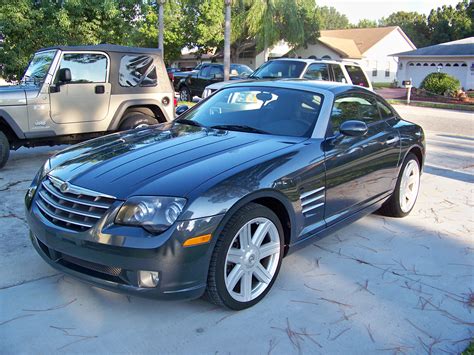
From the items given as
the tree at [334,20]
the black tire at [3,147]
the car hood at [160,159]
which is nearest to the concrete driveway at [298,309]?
the car hood at [160,159]

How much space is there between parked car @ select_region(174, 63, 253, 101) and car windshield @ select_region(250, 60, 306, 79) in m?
6.46

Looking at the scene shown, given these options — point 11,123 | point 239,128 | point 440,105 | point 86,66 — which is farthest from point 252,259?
point 440,105

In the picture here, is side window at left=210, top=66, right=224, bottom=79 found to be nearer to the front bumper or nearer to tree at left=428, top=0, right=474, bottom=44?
the front bumper

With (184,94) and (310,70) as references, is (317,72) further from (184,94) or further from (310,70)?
(184,94)

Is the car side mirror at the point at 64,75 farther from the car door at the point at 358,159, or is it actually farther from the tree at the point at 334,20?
the tree at the point at 334,20

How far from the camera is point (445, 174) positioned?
25.7 feet

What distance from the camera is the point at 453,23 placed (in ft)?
169

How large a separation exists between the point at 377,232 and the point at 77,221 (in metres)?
3.25

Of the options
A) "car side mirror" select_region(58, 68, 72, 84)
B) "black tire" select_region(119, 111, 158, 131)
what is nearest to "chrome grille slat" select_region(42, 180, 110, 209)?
"car side mirror" select_region(58, 68, 72, 84)

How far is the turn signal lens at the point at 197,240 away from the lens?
283 centimetres

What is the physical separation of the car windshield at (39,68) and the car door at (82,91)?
Result: 0.23 metres

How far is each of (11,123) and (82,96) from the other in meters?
1.18

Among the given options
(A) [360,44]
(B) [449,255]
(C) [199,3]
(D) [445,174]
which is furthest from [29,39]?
(A) [360,44]

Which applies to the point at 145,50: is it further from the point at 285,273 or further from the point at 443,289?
the point at 443,289
